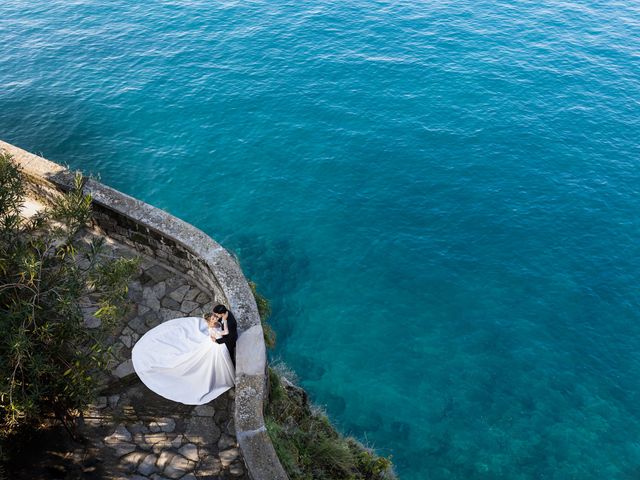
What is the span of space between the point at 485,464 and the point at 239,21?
3485cm

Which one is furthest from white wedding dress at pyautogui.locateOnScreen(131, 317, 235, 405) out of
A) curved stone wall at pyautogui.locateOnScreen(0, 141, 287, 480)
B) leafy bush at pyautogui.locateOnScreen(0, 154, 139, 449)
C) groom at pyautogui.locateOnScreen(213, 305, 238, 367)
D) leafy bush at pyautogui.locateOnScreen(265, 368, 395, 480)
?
leafy bush at pyautogui.locateOnScreen(0, 154, 139, 449)

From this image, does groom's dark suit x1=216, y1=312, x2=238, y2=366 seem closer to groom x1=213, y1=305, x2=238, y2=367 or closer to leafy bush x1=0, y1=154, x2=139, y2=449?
groom x1=213, y1=305, x2=238, y2=367

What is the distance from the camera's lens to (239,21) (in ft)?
128

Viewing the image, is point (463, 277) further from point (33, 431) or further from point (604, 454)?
point (33, 431)

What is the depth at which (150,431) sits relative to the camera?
30.3 ft

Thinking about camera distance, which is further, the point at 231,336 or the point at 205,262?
the point at 205,262

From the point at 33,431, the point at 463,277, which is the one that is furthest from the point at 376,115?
the point at 33,431

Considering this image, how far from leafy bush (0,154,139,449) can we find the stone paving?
897 mm

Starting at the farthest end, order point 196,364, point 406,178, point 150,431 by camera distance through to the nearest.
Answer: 1. point 406,178
2. point 196,364
3. point 150,431

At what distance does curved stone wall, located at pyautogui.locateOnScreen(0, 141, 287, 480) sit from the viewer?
27.5ft

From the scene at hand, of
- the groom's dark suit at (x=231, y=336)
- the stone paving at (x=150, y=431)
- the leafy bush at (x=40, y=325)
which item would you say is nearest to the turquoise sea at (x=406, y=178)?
the stone paving at (x=150, y=431)

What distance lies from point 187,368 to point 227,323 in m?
1.19

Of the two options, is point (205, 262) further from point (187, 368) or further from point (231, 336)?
point (187, 368)

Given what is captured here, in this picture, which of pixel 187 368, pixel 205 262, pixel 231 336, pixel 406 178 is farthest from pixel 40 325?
pixel 406 178
